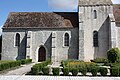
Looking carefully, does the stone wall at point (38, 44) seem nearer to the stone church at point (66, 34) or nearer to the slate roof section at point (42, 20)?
the stone church at point (66, 34)

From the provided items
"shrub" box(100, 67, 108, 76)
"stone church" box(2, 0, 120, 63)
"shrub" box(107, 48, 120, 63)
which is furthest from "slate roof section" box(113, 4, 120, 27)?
"shrub" box(100, 67, 108, 76)

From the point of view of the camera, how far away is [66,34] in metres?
36.9

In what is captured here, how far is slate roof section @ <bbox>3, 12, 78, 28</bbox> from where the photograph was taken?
121ft

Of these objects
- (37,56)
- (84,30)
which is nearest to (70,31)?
(84,30)

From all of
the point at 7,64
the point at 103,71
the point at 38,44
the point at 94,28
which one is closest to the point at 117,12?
the point at 94,28

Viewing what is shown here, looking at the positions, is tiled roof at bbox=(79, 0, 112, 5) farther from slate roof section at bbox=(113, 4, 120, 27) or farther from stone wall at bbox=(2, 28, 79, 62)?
stone wall at bbox=(2, 28, 79, 62)

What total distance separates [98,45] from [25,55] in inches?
520

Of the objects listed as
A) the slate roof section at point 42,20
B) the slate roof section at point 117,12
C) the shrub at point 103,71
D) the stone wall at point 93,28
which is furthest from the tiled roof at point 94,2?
the shrub at point 103,71

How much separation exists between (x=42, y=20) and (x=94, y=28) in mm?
9723

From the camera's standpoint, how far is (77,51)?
3603 centimetres

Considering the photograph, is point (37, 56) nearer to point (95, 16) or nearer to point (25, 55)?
point (25, 55)

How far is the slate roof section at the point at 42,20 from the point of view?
121ft

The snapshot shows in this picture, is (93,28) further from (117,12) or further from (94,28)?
(117,12)

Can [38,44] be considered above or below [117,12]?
below
